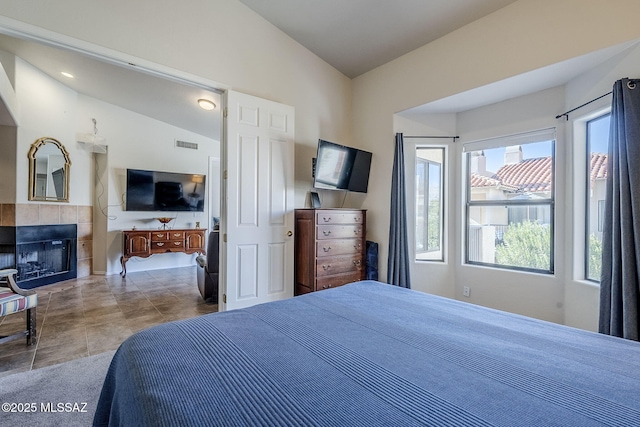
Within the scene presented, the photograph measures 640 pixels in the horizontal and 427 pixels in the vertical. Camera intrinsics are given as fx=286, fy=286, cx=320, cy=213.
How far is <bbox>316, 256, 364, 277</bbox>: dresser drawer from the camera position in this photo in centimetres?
308

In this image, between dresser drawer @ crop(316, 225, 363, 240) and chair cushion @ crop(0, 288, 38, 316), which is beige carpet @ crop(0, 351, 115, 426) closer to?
chair cushion @ crop(0, 288, 38, 316)

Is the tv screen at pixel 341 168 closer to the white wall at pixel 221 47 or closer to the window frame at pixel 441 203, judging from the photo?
the white wall at pixel 221 47

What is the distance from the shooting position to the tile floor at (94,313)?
7.74ft

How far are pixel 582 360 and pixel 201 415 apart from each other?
1172 mm

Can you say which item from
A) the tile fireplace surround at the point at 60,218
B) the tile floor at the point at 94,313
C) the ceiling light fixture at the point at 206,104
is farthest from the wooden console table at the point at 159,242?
the ceiling light fixture at the point at 206,104

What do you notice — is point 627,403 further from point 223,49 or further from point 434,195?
point 223,49

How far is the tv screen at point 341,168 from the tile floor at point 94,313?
207cm

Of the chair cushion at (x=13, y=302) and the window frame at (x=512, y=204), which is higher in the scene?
the window frame at (x=512, y=204)

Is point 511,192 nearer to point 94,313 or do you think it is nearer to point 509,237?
point 509,237

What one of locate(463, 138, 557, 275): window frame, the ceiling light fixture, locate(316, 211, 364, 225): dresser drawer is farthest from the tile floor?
locate(463, 138, 557, 275): window frame

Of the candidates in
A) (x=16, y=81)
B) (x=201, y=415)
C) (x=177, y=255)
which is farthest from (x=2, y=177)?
(x=201, y=415)

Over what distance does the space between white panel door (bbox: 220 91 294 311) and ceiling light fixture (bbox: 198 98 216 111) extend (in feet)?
6.25

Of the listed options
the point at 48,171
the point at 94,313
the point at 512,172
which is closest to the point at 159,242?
the point at 48,171

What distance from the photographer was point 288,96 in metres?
3.42
